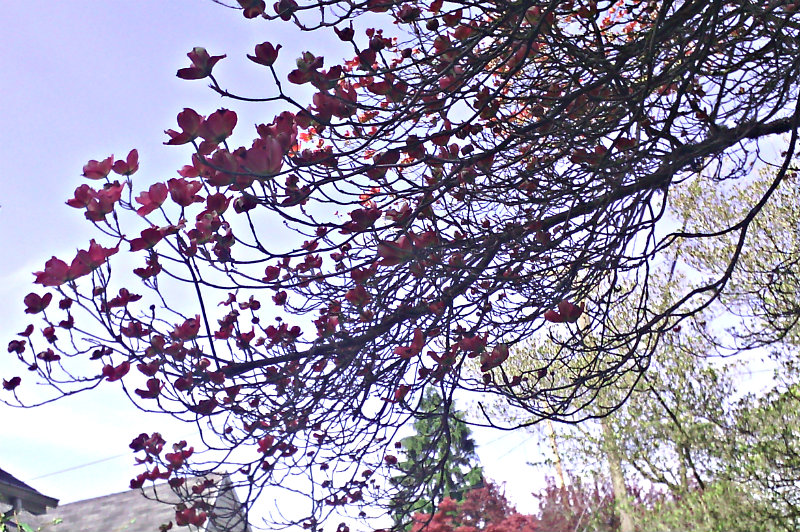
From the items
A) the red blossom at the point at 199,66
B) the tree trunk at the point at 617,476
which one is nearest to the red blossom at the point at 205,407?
the red blossom at the point at 199,66

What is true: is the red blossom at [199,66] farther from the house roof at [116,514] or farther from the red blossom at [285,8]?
the house roof at [116,514]

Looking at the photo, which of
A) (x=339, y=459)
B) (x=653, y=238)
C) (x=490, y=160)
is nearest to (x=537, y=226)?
(x=490, y=160)

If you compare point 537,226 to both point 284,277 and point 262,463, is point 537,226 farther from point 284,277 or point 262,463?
point 262,463

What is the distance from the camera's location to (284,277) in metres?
3.35

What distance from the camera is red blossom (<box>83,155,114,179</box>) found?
2725mm

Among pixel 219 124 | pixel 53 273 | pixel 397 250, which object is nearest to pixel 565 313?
pixel 397 250

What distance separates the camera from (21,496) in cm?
1000

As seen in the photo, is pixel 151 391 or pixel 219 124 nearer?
pixel 219 124

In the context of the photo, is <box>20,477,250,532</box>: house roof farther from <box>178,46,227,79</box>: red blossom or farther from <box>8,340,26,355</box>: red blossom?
<box>178,46,227,79</box>: red blossom

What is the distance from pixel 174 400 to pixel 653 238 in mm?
2234

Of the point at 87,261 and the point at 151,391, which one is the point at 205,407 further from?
the point at 87,261

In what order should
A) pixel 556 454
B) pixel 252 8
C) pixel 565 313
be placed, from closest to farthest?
pixel 252 8, pixel 565 313, pixel 556 454

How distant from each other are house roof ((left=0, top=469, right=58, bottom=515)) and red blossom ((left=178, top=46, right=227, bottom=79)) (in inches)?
357

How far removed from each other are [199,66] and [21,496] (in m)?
9.81
